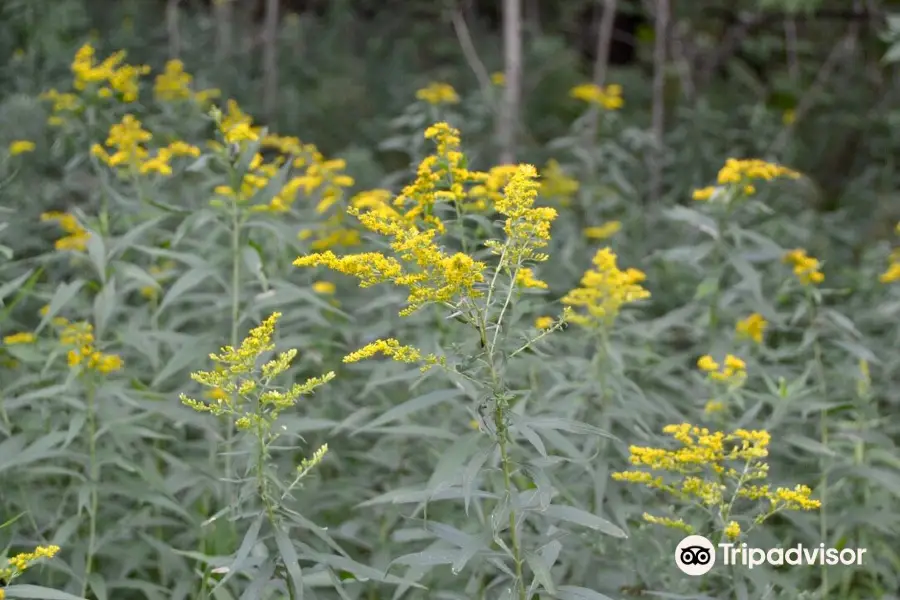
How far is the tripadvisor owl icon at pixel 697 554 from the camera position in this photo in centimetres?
309

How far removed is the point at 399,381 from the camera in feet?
15.2

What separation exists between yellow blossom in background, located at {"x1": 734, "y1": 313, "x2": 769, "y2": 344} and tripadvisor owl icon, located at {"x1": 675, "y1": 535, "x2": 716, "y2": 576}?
1.24 m

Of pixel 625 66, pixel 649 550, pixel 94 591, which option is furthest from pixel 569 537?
pixel 625 66

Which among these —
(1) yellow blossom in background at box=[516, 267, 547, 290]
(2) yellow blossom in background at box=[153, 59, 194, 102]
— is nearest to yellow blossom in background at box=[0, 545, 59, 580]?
(1) yellow blossom in background at box=[516, 267, 547, 290]

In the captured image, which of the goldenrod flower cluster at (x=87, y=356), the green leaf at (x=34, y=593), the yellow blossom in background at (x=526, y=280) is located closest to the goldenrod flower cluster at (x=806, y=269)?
the yellow blossom in background at (x=526, y=280)

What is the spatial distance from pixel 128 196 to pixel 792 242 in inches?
155

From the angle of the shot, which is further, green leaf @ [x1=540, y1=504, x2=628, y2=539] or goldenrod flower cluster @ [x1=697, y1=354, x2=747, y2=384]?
goldenrod flower cluster @ [x1=697, y1=354, x2=747, y2=384]

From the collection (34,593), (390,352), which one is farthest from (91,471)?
(390,352)

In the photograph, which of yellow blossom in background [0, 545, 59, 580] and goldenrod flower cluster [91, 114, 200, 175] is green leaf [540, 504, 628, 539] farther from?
goldenrod flower cluster [91, 114, 200, 175]

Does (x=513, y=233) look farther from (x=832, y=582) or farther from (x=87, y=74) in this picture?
(x=87, y=74)

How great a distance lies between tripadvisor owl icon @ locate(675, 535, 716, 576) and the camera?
122 inches

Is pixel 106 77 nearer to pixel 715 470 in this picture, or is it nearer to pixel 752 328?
pixel 752 328

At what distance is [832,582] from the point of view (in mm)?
3650

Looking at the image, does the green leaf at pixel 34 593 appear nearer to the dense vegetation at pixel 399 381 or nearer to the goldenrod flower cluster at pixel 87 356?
the dense vegetation at pixel 399 381
